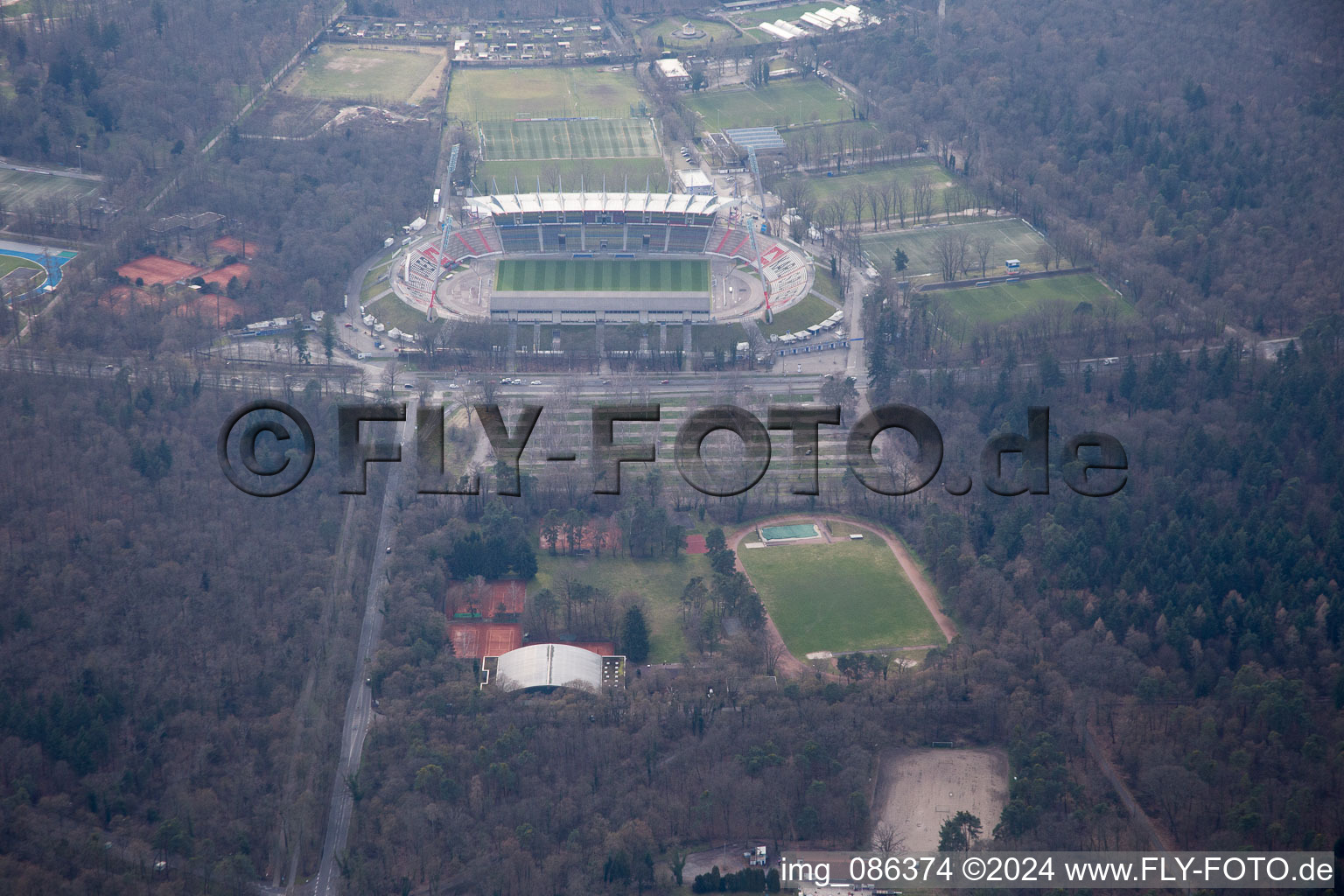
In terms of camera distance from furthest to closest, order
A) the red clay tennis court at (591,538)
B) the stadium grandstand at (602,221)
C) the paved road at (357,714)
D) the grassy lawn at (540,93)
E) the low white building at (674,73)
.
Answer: the low white building at (674,73) → the grassy lawn at (540,93) → the stadium grandstand at (602,221) → the red clay tennis court at (591,538) → the paved road at (357,714)

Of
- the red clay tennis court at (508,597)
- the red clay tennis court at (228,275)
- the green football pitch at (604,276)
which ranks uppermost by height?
the red clay tennis court at (228,275)

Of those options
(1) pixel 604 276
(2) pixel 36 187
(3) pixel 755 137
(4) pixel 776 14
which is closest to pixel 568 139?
(3) pixel 755 137

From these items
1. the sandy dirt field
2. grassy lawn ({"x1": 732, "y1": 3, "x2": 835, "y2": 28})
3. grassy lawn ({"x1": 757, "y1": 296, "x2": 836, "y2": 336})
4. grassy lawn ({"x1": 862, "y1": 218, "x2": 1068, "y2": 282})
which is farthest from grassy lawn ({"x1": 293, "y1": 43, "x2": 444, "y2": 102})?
the sandy dirt field

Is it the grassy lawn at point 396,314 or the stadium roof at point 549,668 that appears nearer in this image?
the stadium roof at point 549,668

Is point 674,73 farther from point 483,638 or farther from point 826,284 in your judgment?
point 483,638

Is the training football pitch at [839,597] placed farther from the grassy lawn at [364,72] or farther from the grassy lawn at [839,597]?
the grassy lawn at [364,72]

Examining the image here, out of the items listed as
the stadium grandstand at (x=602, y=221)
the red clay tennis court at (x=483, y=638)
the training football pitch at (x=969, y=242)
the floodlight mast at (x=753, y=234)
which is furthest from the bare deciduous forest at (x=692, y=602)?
the stadium grandstand at (x=602, y=221)
